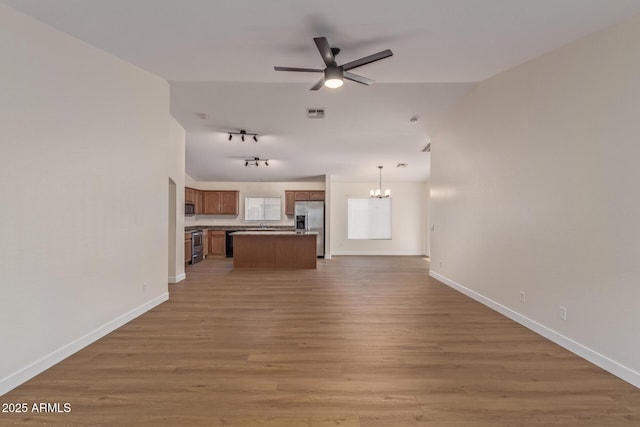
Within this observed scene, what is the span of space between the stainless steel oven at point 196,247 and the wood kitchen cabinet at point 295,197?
2777 mm

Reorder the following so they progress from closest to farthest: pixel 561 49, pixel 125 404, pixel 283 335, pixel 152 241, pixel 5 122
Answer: pixel 125 404 < pixel 5 122 < pixel 561 49 < pixel 283 335 < pixel 152 241

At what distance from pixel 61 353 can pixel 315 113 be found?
4395 millimetres

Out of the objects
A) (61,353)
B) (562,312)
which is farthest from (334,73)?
(61,353)

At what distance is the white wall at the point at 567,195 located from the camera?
2.21 meters

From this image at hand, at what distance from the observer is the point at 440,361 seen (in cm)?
243

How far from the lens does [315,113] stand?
497 centimetres

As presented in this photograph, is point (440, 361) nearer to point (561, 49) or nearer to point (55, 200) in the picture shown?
point (561, 49)

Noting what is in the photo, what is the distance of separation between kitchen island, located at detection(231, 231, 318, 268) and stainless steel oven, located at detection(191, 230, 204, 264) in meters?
1.18

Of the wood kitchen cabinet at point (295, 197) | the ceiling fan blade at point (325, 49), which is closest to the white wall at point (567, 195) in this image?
the ceiling fan blade at point (325, 49)

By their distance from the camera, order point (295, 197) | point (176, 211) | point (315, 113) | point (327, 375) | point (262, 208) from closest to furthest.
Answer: point (327, 375) → point (315, 113) → point (176, 211) → point (295, 197) → point (262, 208)

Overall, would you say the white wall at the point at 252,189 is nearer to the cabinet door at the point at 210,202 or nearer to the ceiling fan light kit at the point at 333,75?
the cabinet door at the point at 210,202

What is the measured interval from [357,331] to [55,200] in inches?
119

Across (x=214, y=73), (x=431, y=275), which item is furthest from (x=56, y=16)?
(x=431, y=275)

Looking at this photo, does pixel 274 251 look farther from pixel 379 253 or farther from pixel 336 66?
pixel 336 66
